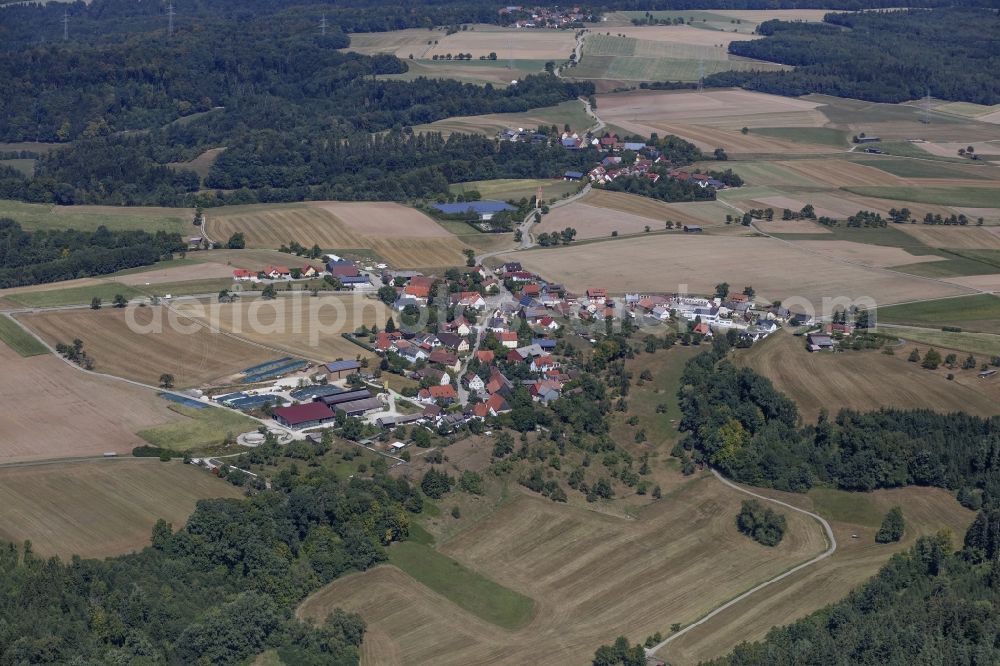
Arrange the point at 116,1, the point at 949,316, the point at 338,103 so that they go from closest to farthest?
the point at 949,316
the point at 338,103
the point at 116,1

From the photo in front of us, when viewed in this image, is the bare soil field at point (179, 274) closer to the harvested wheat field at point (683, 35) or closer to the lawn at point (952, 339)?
the lawn at point (952, 339)

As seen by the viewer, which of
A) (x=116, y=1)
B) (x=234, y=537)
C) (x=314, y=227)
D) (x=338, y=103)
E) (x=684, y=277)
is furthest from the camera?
(x=116, y=1)

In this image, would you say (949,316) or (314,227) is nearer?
(949,316)

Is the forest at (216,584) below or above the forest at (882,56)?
below

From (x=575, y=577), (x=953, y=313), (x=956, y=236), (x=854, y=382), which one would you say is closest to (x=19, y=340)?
(x=575, y=577)

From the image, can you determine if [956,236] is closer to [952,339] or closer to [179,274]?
[952,339]

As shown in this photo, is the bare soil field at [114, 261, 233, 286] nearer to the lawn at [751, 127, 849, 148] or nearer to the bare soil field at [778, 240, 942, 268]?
the bare soil field at [778, 240, 942, 268]

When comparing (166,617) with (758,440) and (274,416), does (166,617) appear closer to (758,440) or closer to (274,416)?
(274,416)

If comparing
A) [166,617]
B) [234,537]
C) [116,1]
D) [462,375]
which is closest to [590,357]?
[462,375]

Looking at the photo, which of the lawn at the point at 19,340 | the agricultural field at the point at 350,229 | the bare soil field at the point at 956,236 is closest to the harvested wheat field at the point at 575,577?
the lawn at the point at 19,340
